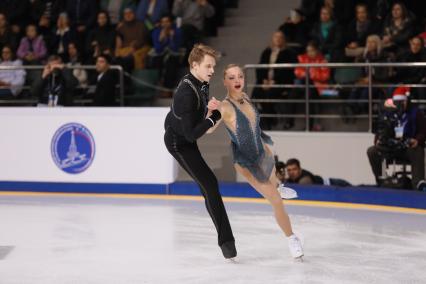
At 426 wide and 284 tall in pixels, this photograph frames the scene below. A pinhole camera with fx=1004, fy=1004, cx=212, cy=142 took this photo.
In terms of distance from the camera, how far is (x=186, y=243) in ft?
26.4

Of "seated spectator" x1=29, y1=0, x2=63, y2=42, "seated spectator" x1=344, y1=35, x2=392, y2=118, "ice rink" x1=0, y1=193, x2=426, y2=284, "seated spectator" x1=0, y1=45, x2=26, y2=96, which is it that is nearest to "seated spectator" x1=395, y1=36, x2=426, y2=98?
"seated spectator" x1=344, y1=35, x2=392, y2=118

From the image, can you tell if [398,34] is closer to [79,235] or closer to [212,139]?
[212,139]

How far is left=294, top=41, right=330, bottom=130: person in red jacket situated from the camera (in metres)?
12.5

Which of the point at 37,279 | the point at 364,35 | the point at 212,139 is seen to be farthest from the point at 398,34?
the point at 37,279

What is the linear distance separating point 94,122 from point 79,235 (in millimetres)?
2684

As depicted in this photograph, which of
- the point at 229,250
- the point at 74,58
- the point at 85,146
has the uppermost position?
the point at 74,58

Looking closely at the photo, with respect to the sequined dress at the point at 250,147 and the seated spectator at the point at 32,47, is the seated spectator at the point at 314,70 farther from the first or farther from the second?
the sequined dress at the point at 250,147

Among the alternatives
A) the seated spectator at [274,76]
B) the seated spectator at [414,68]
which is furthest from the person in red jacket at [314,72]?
the seated spectator at [414,68]

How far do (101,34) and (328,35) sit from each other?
3631 mm

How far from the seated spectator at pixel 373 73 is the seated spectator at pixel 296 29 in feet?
3.85

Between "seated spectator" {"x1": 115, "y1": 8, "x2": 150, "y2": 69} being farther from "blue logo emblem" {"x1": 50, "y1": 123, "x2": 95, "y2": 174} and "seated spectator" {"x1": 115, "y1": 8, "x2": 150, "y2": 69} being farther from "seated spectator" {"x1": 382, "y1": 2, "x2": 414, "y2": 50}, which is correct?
"seated spectator" {"x1": 382, "y1": 2, "x2": 414, "y2": 50}

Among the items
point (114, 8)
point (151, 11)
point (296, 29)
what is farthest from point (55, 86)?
point (296, 29)

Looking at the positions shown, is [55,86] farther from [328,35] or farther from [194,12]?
[328,35]

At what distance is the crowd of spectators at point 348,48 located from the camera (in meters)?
12.0
